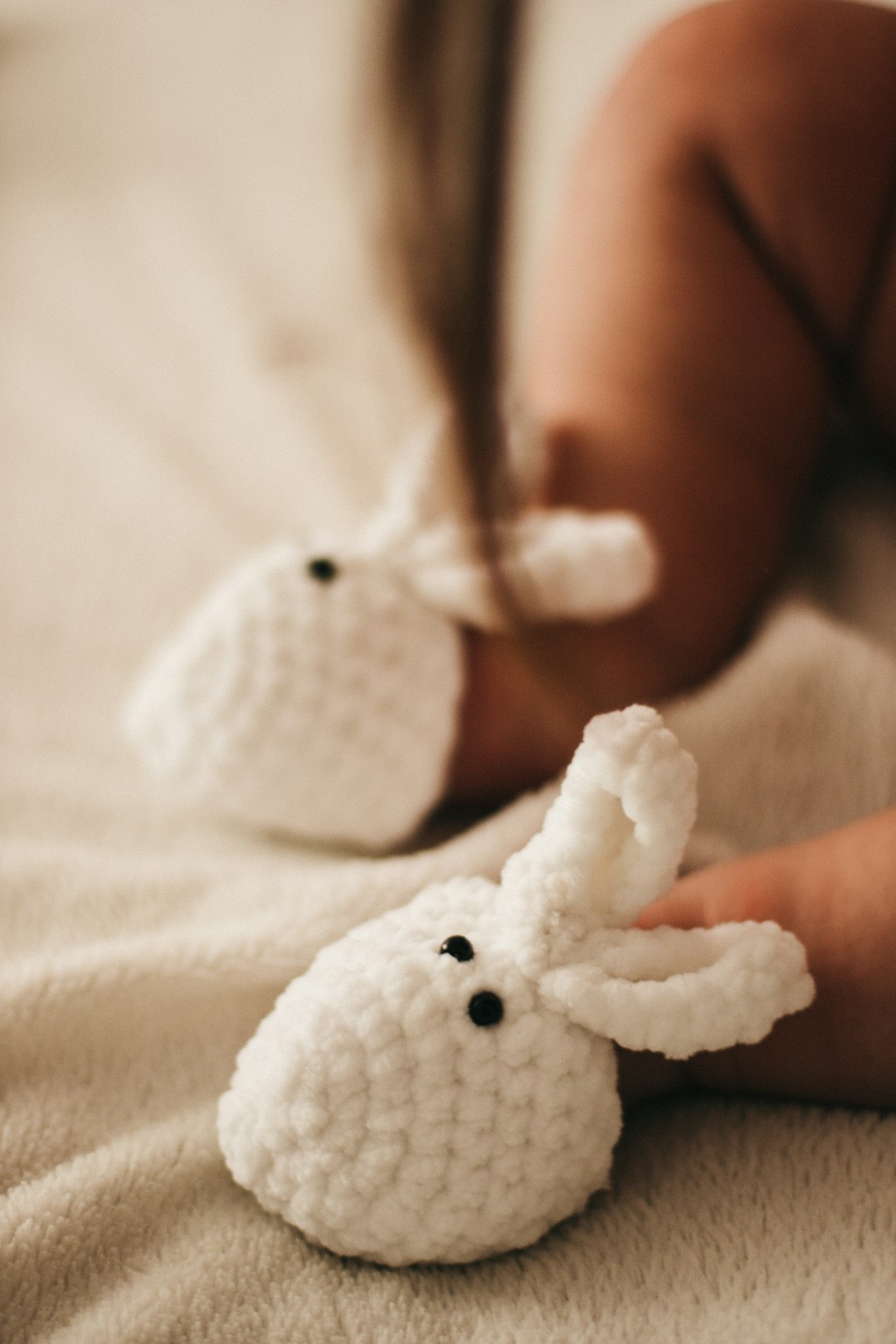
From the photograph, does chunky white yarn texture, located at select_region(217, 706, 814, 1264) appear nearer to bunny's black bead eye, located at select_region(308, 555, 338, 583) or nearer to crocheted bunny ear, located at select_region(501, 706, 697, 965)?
crocheted bunny ear, located at select_region(501, 706, 697, 965)

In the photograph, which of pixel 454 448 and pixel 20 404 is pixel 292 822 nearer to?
pixel 454 448

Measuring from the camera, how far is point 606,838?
0.31 m

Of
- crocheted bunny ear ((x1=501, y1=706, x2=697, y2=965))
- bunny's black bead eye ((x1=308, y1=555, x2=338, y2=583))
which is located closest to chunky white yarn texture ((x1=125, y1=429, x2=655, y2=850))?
bunny's black bead eye ((x1=308, y1=555, x2=338, y2=583))

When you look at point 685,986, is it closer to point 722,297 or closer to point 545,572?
point 545,572

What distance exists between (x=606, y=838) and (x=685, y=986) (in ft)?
0.15

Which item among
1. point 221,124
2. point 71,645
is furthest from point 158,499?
point 221,124

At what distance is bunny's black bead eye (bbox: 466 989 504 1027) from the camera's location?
1.01 ft

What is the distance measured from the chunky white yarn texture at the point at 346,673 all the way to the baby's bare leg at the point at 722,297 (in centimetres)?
6

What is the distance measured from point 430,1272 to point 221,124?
1305 mm

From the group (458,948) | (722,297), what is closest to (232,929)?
(458,948)

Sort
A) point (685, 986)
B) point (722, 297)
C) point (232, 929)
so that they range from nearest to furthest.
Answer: point (685, 986)
point (232, 929)
point (722, 297)

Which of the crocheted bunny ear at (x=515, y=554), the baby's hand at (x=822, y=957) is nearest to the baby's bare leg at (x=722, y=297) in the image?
the crocheted bunny ear at (x=515, y=554)

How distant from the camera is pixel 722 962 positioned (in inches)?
12.0

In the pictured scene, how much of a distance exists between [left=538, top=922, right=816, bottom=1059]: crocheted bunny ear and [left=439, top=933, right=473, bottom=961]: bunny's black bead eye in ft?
0.08
